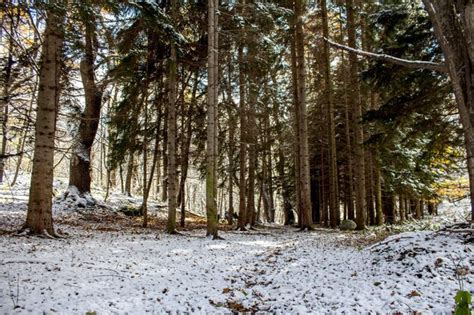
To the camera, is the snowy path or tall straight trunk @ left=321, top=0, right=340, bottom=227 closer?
the snowy path

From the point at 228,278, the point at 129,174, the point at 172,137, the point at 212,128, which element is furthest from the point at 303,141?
the point at 129,174

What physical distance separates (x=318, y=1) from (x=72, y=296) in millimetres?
14313

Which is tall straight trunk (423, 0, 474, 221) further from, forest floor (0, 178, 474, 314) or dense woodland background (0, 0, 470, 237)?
forest floor (0, 178, 474, 314)

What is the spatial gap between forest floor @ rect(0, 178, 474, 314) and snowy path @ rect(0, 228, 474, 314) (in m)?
0.01

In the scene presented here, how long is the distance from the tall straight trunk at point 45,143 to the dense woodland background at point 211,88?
2cm

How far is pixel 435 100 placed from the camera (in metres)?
8.63

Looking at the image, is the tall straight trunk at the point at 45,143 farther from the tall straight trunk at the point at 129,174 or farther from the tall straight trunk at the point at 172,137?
the tall straight trunk at the point at 129,174

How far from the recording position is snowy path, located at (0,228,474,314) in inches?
152

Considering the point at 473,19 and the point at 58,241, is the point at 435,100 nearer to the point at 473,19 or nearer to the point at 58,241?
the point at 473,19

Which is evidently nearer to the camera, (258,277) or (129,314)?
(129,314)

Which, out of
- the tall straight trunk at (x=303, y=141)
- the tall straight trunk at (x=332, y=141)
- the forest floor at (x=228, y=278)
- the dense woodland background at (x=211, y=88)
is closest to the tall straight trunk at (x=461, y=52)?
the dense woodland background at (x=211, y=88)

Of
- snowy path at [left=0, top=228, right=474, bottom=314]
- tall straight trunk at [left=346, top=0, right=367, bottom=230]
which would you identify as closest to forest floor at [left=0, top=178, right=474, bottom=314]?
snowy path at [left=0, top=228, right=474, bottom=314]

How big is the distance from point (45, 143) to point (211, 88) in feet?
15.2

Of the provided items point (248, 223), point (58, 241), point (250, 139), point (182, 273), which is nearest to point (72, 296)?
point (182, 273)
